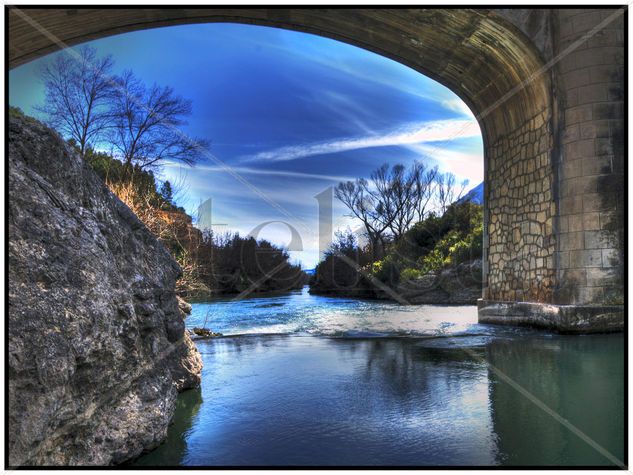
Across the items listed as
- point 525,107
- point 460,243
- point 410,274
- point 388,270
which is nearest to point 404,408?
point 525,107

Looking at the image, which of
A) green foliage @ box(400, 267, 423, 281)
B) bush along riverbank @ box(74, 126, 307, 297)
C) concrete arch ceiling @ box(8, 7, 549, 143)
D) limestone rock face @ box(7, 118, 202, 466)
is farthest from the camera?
green foliage @ box(400, 267, 423, 281)

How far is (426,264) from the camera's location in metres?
25.5

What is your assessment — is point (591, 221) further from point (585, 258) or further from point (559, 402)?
point (559, 402)

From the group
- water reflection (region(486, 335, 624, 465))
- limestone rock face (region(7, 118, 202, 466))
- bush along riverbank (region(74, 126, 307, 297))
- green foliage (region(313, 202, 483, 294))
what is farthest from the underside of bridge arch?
green foliage (region(313, 202, 483, 294))

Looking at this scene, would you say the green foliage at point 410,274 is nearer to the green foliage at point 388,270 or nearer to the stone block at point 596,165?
the green foliage at point 388,270

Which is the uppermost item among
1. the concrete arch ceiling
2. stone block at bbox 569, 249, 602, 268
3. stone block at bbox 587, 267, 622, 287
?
the concrete arch ceiling

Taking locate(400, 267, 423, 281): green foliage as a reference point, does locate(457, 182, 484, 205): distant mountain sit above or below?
above

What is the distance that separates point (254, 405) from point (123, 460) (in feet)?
4.11

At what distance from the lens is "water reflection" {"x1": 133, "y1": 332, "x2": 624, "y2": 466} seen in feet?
8.65

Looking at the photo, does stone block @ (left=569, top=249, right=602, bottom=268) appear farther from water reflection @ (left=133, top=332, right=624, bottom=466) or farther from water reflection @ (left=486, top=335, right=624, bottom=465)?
water reflection @ (left=133, top=332, right=624, bottom=466)

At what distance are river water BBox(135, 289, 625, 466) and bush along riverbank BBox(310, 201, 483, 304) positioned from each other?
14223mm

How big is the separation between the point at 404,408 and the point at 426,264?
2263cm

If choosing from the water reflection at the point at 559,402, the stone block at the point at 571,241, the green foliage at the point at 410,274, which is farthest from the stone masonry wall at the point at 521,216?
the green foliage at the point at 410,274

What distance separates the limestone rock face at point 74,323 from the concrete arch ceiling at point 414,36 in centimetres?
722
